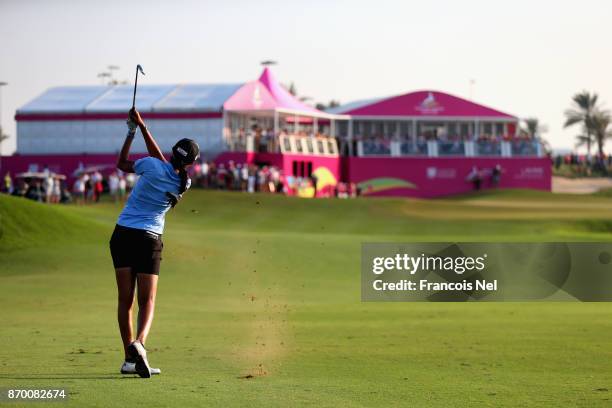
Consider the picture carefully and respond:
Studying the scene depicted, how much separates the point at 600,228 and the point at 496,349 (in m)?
36.3

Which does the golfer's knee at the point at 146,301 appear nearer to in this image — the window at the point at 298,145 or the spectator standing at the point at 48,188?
the spectator standing at the point at 48,188

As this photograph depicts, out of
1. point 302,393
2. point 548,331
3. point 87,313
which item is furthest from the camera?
point 87,313

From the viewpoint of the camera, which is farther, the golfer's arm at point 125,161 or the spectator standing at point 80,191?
the spectator standing at point 80,191

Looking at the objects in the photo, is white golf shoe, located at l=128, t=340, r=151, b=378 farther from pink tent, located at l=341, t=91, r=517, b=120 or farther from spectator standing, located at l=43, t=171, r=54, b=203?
pink tent, located at l=341, t=91, r=517, b=120

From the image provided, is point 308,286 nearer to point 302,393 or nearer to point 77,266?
point 77,266

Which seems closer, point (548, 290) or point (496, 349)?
point (496, 349)

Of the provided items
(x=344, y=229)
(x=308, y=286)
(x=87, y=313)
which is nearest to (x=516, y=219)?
(x=344, y=229)

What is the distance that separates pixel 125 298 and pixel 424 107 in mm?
76861

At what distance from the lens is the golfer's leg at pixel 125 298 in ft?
37.9

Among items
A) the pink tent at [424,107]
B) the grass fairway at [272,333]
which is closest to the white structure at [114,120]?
the pink tent at [424,107]

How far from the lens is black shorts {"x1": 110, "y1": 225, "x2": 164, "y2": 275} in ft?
37.4

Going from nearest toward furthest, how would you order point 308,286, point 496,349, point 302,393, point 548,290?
point 302,393, point 496,349, point 548,290, point 308,286

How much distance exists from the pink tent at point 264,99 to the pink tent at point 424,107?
10256mm

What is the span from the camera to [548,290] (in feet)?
85.9
